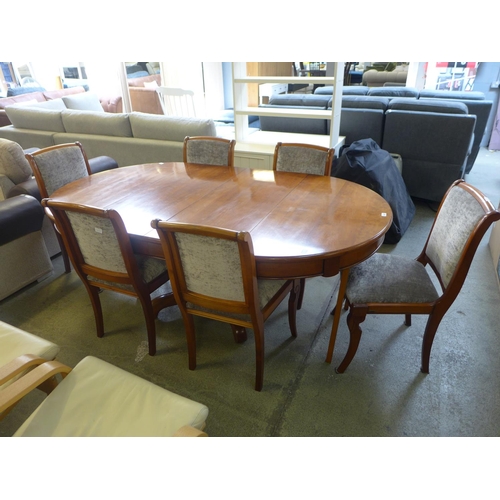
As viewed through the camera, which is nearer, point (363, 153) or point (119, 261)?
point (119, 261)

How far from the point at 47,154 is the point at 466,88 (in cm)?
543

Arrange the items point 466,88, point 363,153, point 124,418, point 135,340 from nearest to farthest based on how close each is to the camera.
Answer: point 124,418
point 135,340
point 363,153
point 466,88

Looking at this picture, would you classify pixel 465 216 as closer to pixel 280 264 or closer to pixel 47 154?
pixel 280 264

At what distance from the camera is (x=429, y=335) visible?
1.65 meters

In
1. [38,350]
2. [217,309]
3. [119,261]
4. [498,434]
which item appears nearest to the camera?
[38,350]

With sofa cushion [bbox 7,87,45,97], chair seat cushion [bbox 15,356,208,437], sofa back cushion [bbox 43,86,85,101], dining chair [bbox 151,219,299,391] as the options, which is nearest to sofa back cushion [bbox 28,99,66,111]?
sofa back cushion [bbox 43,86,85,101]

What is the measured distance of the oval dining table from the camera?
144cm

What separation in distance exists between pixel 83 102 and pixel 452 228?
17.7 feet

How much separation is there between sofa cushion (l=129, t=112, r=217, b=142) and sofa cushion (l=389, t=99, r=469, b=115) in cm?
176

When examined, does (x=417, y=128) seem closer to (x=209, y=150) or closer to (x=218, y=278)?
(x=209, y=150)

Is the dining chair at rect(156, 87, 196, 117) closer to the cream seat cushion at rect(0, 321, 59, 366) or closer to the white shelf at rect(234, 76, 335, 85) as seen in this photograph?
the white shelf at rect(234, 76, 335, 85)
